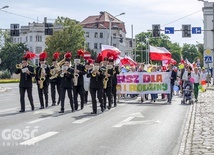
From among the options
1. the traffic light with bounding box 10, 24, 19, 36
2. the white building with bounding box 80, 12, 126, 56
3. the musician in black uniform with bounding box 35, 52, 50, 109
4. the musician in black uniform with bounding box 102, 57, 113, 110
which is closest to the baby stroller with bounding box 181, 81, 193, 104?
the musician in black uniform with bounding box 102, 57, 113, 110

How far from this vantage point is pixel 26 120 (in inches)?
538

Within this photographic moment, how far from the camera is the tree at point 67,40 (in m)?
77.8

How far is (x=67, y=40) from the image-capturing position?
77.9m

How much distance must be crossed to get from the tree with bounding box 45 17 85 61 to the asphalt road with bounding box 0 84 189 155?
203 ft

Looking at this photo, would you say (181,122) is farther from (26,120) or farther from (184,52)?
(184,52)

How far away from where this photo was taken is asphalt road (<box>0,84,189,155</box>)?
9.14m

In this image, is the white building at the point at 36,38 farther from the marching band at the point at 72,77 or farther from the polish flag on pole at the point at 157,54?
the marching band at the point at 72,77

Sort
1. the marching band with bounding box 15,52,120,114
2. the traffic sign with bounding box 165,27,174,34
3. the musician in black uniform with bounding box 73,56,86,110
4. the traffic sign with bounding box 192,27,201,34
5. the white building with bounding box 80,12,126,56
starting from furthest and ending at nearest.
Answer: the white building with bounding box 80,12,126,56, the traffic sign with bounding box 165,27,174,34, the traffic sign with bounding box 192,27,201,34, the musician in black uniform with bounding box 73,56,86,110, the marching band with bounding box 15,52,120,114

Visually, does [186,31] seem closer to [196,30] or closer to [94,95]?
[196,30]

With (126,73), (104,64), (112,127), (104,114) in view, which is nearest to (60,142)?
(112,127)

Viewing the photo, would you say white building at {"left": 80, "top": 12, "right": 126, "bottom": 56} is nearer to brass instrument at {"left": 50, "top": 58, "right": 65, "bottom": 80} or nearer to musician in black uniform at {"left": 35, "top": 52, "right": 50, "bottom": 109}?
brass instrument at {"left": 50, "top": 58, "right": 65, "bottom": 80}

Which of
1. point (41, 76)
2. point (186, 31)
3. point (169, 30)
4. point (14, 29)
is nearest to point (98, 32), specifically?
point (169, 30)

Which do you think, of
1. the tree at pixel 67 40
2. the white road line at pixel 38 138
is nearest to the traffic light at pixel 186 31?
Result: the tree at pixel 67 40

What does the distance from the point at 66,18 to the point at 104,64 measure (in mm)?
63624
